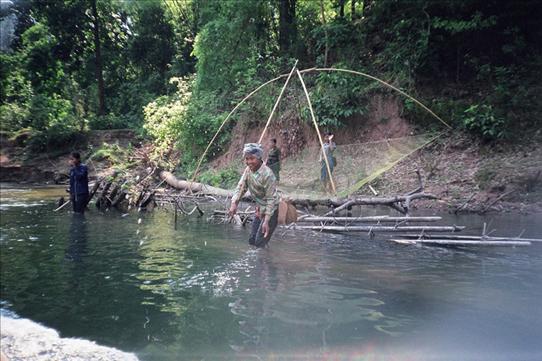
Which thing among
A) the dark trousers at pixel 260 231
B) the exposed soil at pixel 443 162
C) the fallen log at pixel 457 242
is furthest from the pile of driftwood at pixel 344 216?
the dark trousers at pixel 260 231

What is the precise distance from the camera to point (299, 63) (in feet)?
62.4

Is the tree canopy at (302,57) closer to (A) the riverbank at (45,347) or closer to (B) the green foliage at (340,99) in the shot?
(B) the green foliage at (340,99)

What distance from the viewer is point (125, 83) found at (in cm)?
2755

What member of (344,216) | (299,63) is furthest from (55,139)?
(344,216)

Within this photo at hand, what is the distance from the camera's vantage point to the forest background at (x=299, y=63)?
13633mm

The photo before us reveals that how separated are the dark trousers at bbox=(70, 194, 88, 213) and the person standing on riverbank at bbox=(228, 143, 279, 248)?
226 inches

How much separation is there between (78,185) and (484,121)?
1129cm

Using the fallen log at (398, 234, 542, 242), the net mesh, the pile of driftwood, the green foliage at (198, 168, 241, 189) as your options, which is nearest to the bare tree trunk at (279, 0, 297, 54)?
the green foliage at (198, 168, 241, 189)

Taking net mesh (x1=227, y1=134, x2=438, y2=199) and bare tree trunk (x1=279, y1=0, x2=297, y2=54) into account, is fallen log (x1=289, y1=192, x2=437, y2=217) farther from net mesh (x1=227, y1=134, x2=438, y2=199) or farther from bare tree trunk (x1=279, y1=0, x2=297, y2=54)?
bare tree trunk (x1=279, y1=0, x2=297, y2=54)

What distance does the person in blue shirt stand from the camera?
10484 mm

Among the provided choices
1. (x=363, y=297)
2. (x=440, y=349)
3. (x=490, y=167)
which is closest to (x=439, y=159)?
(x=490, y=167)

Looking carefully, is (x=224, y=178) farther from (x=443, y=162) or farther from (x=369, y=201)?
(x=369, y=201)

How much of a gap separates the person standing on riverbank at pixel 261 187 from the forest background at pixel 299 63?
19.3 ft

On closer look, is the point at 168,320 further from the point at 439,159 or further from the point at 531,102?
the point at 531,102
